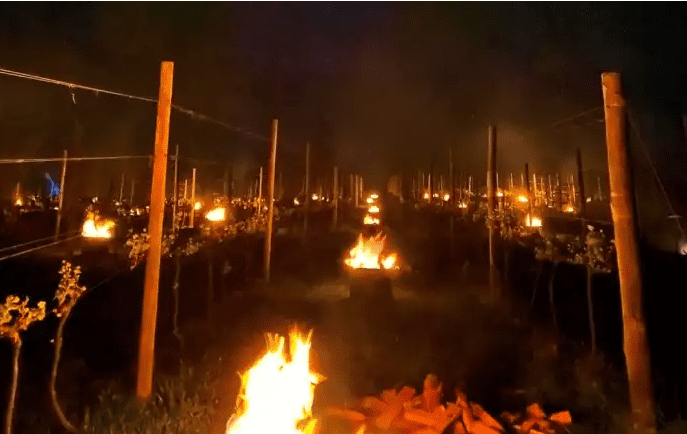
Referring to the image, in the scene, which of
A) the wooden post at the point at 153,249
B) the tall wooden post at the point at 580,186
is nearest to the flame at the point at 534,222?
the tall wooden post at the point at 580,186

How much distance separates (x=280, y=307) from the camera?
13.0 meters

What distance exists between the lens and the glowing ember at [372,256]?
477 inches

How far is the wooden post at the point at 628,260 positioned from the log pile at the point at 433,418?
1045 millimetres

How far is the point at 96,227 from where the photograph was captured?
13867 millimetres

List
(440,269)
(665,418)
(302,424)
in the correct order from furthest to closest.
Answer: (440,269) → (665,418) → (302,424)

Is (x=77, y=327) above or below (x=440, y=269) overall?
below

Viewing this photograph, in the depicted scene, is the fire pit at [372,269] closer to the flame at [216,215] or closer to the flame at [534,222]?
the flame at [216,215]

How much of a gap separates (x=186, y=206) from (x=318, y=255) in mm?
8551

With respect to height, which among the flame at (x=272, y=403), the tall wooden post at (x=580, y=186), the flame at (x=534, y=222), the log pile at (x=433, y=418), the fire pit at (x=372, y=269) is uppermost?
the tall wooden post at (x=580, y=186)

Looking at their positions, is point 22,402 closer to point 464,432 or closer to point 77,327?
point 77,327

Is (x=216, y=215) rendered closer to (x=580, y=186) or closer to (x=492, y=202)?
(x=492, y=202)

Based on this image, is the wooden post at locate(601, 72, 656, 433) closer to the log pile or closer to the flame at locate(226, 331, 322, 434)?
the log pile

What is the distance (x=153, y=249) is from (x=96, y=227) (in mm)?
9093

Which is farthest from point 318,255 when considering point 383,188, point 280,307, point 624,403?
point 383,188
